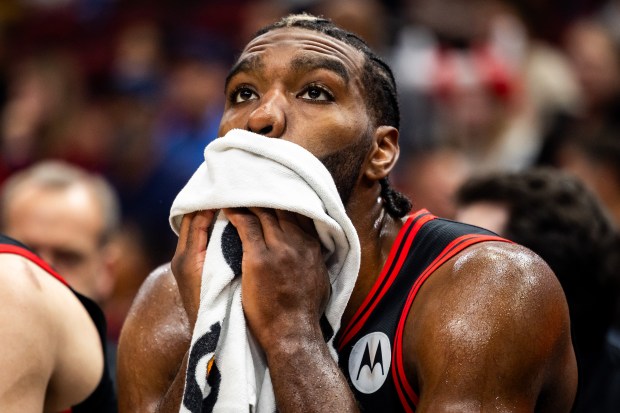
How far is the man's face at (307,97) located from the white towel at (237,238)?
9 cm

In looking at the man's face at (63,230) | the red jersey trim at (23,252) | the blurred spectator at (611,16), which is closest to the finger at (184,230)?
the red jersey trim at (23,252)

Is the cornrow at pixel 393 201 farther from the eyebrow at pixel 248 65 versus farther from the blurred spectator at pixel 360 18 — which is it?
the blurred spectator at pixel 360 18

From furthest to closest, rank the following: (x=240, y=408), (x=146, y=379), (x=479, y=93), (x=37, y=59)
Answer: (x=37, y=59) < (x=479, y=93) < (x=146, y=379) < (x=240, y=408)

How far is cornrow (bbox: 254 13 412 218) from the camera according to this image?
8.70 ft

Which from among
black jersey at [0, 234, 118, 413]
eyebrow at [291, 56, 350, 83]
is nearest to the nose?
eyebrow at [291, 56, 350, 83]

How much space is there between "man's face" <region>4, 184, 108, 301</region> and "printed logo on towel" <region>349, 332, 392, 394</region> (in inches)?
77.5

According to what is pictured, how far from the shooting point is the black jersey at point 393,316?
2387 millimetres

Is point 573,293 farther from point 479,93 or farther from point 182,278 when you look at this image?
point 479,93

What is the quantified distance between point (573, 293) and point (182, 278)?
147 centimetres

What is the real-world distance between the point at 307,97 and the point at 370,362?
660 millimetres

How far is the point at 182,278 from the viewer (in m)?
2.43

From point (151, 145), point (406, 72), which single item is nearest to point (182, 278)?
point (406, 72)

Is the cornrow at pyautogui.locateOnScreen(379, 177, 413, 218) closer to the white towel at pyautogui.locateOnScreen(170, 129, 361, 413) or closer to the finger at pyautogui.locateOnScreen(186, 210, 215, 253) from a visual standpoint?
the white towel at pyautogui.locateOnScreen(170, 129, 361, 413)

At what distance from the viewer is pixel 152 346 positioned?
8.71ft
